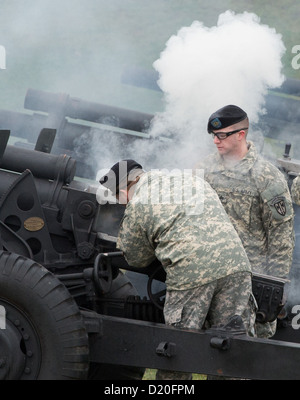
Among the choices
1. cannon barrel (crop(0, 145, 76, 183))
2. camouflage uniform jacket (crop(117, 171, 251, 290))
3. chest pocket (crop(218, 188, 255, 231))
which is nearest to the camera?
camouflage uniform jacket (crop(117, 171, 251, 290))

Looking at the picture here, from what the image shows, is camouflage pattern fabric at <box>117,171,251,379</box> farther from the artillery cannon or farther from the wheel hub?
the wheel hub

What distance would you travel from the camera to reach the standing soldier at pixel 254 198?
197 inches

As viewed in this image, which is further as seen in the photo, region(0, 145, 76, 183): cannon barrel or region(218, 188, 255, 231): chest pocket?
region(0, 145, 76, 183): cannon barrel

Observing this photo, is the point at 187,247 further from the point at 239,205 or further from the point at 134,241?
the point at 239,205

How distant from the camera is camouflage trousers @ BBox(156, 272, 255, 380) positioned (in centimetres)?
444

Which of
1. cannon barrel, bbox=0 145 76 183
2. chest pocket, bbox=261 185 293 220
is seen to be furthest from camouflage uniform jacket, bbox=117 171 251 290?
cannon barrel, bbox=0 145 76 183

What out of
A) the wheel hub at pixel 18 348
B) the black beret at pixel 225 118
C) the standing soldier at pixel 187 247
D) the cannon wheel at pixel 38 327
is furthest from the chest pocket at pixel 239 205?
the wheel hub at pixel 18 348

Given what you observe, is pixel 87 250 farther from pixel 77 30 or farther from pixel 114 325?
pixel 77 30

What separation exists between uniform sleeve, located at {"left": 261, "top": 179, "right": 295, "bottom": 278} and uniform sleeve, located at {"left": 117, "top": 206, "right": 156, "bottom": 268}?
2.72 ft

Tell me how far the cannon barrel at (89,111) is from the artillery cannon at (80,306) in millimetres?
2468

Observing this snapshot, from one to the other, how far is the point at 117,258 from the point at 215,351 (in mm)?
898

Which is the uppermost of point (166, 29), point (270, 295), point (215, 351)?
point (166, 29)

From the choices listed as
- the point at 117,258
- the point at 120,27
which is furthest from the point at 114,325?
the point at 120,27

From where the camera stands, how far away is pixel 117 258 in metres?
4.98
